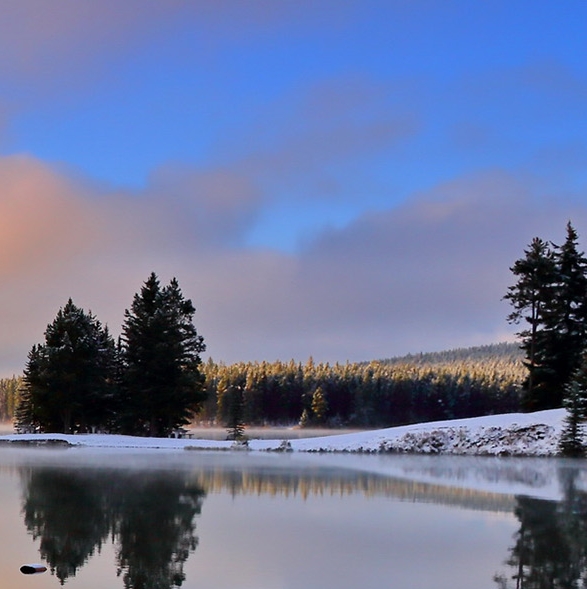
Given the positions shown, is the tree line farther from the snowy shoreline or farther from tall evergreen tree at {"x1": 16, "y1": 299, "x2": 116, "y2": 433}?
the snowy shoreline

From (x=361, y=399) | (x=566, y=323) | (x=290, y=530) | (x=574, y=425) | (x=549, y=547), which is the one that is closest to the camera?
(x=549, y=547)

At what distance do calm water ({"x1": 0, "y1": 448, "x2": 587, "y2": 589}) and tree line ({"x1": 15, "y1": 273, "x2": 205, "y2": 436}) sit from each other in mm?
26000

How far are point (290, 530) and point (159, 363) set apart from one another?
127 feet

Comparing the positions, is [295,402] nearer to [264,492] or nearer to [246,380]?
[246,380]

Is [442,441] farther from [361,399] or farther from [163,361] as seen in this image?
[361,399]

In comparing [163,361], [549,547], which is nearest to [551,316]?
[163,361]

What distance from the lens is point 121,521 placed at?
14.2 metres

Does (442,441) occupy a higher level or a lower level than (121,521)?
higher

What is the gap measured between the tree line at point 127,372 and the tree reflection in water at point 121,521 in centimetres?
2794

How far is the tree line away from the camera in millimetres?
51094

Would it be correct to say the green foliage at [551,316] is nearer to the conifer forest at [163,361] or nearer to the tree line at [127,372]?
the conifer forest at [163,361]

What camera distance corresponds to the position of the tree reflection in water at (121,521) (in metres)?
10.3

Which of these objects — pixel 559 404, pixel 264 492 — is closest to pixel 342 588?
pixel 264 492

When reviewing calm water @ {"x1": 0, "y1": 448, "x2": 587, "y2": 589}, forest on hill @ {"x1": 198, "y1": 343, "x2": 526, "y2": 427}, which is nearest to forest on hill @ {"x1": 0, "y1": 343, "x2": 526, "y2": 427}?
forest on hill @ {"x1": 198, "y1": 343, "x2": 526, "y2": 427}
